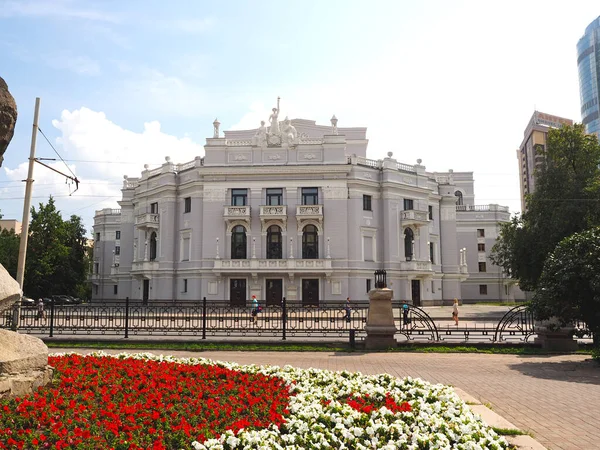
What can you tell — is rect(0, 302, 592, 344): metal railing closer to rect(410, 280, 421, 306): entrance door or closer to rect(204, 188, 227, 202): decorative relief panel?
rect(204, 188, 227, 202): decorative relief panel

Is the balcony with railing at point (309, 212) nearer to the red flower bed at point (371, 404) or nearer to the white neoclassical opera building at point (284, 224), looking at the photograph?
the white neoclassical opera building at point (284, 224)

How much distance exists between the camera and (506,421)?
22.8ft

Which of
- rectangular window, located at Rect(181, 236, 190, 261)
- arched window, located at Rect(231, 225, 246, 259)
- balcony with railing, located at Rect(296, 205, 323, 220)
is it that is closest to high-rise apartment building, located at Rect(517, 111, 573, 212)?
balcony with railing, located at Rect(296, 205, 323, 220)

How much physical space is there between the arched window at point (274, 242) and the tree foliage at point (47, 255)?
852 inches

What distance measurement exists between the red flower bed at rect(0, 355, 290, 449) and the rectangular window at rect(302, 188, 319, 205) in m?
34.8

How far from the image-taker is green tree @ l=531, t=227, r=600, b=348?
13109 millimetres

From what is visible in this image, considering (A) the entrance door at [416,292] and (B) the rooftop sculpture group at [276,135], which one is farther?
(A) the entrance door at [416,292]

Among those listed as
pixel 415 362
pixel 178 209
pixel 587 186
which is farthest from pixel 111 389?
pixel 178 209

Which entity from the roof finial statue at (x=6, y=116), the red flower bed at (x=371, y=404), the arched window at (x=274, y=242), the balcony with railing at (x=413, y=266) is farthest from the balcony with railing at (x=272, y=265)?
the roof finial statue at (x=6, y=116)

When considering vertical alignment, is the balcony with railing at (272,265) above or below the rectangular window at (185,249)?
below

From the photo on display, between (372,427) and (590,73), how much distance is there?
488ft

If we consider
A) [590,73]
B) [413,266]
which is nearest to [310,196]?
[413,266]

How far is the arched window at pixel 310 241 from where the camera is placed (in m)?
42.9

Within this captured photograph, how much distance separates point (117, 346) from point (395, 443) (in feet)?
45.7
